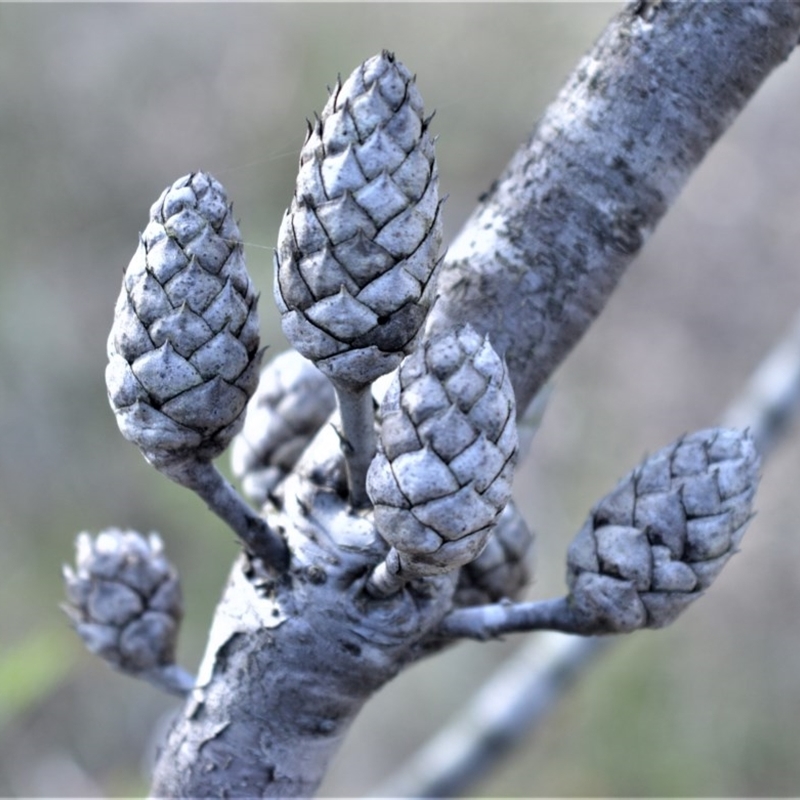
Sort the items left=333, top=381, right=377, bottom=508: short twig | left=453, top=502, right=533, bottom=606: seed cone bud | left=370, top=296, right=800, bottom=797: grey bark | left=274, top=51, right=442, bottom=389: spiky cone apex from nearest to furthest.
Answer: left=274, top=51, right=442, bottom=389: spiky cone apex, left=333, top=381, right=377, bottom=508: short twig, left=453, top=502, right=533, bottom=606: seed cone bud, left=370, top=296, right=800, bottom=797: grey bark

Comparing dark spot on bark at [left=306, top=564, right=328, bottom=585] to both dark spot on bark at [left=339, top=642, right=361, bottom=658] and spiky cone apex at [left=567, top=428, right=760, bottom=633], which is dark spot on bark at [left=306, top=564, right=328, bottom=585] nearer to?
dark spot on bark at [left=339, top=642, right=361, bottom=658]

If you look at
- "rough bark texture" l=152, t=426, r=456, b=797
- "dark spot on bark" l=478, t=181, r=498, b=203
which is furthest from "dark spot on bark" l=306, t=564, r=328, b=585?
"dark spot on bark" l=478, t=181, r=498, b=203

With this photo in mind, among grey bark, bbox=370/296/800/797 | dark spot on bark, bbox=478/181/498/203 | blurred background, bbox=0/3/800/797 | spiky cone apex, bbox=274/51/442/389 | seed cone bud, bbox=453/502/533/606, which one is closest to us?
spiky cone apex, bbox=274/51/442/389

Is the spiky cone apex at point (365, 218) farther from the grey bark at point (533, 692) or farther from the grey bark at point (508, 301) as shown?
the grey bark at point (533, 692)

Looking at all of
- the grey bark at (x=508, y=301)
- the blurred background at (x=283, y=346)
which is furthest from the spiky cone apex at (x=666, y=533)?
the blurred background at (x=283, y=346)

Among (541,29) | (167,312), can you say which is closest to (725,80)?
(167,312)

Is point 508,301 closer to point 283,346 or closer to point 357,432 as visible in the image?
point 357,432

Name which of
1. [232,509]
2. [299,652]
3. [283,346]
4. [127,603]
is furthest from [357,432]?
[283,346]
